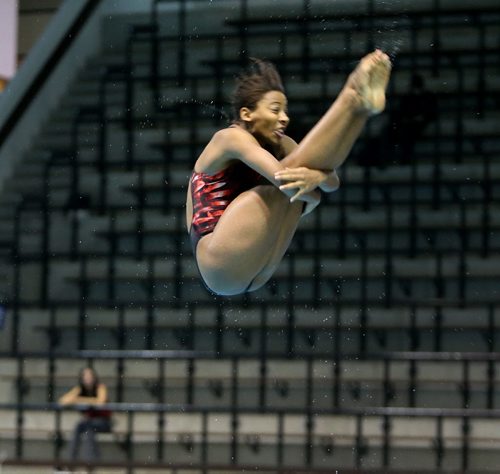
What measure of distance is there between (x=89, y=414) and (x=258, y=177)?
3.52 meters

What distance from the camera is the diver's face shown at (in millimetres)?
3275

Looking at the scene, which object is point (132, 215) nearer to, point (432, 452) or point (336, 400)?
point (336, 400)

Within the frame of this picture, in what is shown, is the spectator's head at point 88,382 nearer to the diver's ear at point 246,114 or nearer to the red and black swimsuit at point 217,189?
the red and black swimsuit at point 217,189

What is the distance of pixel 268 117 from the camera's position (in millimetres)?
3281

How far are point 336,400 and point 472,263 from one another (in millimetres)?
1179

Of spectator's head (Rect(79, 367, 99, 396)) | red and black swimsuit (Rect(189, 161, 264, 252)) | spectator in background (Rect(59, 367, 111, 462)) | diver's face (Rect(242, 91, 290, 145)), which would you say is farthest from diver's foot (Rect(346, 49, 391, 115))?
spectator's head (Rect(79, 367, 99, 396))

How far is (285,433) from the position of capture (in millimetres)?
6609

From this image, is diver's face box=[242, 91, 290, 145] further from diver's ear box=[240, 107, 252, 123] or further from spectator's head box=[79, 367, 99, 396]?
spectator's head box=[79, 367, 99, 396]

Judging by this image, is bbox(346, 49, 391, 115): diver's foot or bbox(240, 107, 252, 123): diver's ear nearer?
bbox(346, 49, 391, 115): diver's foot

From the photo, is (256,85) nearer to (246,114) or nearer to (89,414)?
(246,114)

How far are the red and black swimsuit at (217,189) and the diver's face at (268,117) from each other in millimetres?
125

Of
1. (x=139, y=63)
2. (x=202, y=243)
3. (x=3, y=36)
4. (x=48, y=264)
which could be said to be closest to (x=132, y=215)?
(x=48, y=264)

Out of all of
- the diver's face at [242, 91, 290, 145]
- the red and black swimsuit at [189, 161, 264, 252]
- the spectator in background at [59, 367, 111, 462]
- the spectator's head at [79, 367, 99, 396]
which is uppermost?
the diver's face at [242, 91, 290, 145]

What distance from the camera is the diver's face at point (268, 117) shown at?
3275 mm
